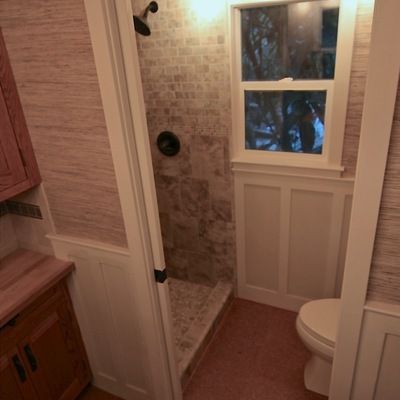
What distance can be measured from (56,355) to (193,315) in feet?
3.15

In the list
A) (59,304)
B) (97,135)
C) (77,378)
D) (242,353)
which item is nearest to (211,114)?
(97,135)

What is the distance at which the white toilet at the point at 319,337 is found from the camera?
1.74 meters

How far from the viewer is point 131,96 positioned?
1210 mm

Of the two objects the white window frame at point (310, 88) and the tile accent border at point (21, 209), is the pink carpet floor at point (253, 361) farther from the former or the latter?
the tile accent border at point (21, 209)

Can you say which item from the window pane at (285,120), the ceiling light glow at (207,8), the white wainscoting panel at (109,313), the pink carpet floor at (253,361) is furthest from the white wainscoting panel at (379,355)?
the ceiling light glow at (207,8)

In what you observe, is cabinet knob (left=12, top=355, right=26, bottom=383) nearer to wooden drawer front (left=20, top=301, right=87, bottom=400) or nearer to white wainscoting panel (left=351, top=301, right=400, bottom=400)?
wooden drawer front (left=20, top=301, right=87, bottom=400)

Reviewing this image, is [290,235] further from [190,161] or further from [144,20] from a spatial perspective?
[144,20]

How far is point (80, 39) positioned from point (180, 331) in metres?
1.79

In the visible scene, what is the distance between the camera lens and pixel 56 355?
169 cm

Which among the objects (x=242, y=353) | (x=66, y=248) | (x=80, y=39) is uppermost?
(x=80, y=39)

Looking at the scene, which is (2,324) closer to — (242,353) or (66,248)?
(66,248)

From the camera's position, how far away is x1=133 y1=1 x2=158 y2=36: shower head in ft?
6.26

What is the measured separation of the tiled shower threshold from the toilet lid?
2.21ft

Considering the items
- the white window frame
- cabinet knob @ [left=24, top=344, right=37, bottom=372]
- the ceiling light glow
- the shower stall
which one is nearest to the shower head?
the shower stall
